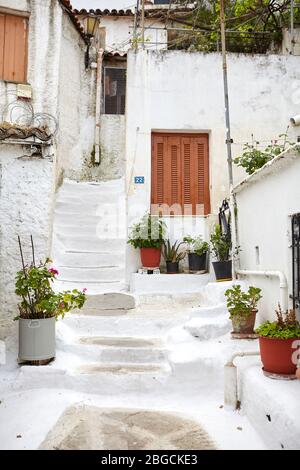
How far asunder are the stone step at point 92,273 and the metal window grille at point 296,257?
4104 mm

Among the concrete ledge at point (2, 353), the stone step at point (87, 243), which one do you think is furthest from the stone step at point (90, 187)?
the concrete ledge at point (2, 353)

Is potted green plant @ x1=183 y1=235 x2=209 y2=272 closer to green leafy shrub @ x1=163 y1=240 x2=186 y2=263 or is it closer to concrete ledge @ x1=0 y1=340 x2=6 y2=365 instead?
green leafy shrub @ x1=163 y1=240 x2=186 y2=263

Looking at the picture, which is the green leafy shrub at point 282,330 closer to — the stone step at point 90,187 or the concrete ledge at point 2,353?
the concrete ledge at point 2,353

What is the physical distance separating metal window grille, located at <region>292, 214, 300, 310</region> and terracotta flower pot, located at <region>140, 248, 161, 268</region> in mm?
3503

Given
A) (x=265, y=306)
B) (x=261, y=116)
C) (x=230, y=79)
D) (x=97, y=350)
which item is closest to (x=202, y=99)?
(x=230, y=79)

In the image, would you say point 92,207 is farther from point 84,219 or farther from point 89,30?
point 89,30

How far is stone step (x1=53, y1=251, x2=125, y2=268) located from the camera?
328 inches

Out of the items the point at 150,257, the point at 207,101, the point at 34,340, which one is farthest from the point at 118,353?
the point at 207,101

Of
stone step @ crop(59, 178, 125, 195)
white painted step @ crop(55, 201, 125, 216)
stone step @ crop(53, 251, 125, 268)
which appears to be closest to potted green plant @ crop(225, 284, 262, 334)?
stone step @ crop(53, 251, 125, 268)

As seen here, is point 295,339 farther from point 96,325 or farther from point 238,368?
point 96,325

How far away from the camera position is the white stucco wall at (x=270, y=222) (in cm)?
485

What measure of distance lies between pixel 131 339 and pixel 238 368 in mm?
1867

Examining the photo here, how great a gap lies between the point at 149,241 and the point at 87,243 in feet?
5.32

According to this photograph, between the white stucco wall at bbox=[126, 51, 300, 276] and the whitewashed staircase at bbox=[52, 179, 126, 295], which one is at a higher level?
the white stucco wall at bbox=[126, 51, 300, 276]
